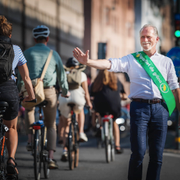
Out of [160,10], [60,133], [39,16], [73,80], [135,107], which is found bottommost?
[60,133]

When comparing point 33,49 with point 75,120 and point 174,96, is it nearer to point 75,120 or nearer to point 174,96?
point 75,120

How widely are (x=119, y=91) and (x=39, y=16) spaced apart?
2158 cm

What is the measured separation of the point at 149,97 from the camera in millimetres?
4676

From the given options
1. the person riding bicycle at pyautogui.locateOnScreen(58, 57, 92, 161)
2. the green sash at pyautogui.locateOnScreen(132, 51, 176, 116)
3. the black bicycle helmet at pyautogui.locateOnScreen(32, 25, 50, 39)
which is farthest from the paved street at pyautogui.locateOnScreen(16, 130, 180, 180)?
the black bicycle helmet at pyautogui.locateOnScreen(32, 25, 50, 39)

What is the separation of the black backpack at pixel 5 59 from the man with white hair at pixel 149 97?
3.46 ft

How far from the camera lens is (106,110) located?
8.56m

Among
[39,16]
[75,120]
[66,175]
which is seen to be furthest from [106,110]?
[39,16]

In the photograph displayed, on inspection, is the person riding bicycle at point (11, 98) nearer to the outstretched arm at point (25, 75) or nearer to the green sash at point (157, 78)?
the outstretched arm at point (25, 75)

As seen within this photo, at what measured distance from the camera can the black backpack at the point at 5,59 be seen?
4547mm

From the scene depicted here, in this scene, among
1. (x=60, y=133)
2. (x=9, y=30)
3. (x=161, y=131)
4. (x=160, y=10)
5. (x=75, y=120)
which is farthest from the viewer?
(x=160, y=10)

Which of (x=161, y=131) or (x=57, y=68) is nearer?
(x=161, y=131)

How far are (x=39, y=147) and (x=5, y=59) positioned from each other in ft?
6.18

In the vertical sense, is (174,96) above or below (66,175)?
above

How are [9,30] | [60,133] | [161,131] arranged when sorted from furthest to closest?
[60,133] → [9,30] → [161,131]
